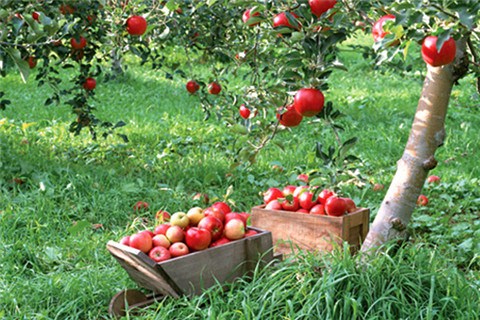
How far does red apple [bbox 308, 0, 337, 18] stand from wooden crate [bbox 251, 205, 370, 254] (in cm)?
115

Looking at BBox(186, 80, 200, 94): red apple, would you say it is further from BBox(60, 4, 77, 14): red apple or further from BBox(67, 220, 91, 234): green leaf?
BBox(67, 220, 91, 234): green leaf

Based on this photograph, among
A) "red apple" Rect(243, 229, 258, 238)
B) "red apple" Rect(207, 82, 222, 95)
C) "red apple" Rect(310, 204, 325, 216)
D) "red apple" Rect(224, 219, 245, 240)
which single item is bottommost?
"red apple" Rect(310, 204, 325, 216)

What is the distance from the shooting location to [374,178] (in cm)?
418

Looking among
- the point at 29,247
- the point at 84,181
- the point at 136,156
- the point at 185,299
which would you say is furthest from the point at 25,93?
the point at 185,299

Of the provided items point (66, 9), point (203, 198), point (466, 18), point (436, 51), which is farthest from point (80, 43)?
point (466, 18)

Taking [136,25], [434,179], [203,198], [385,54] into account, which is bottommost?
[434,179]

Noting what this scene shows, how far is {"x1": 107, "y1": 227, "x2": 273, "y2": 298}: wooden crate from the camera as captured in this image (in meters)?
2.04

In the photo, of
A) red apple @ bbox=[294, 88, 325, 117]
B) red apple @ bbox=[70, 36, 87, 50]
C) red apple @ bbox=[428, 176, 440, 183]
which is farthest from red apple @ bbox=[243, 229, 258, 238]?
red apple @ bbox=[428, 176, 440, 183]

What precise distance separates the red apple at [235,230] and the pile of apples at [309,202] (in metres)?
0.38

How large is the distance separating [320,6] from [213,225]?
3.70 feet

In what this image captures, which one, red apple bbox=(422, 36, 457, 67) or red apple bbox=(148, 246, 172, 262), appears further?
red apple bbox=(148, 246, 172, 262)

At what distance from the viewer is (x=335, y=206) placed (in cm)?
250

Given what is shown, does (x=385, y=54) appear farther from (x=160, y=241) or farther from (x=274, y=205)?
(x=274, y=205)

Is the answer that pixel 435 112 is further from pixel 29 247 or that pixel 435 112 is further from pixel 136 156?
pixel 136 156
